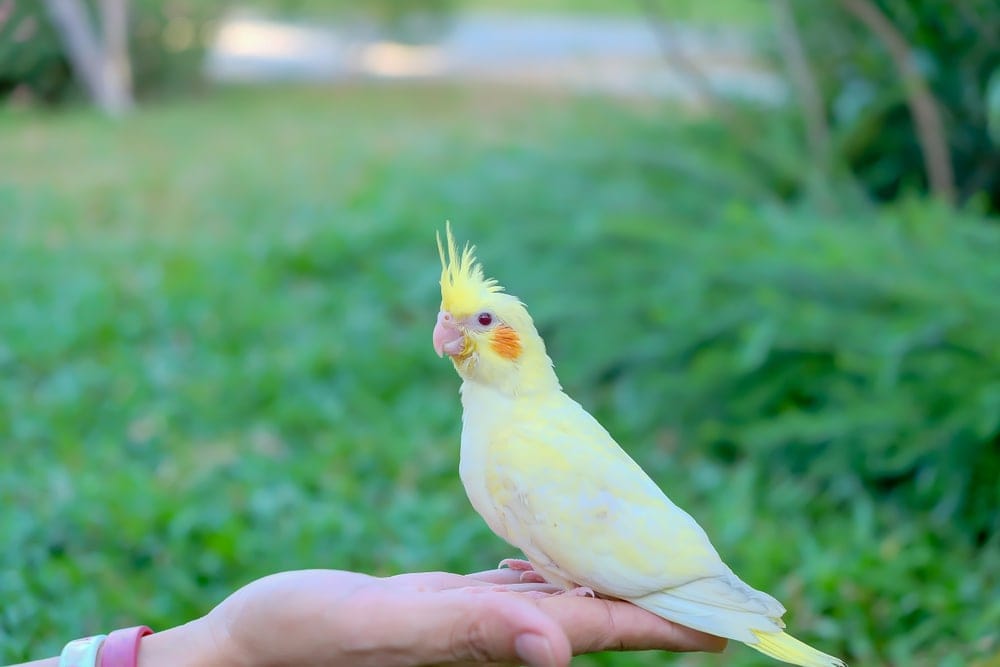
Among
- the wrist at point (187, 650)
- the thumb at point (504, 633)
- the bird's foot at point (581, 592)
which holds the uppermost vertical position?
the wrist at point (187, 650)

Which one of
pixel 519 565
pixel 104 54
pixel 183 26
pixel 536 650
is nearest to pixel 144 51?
pixel 183 26

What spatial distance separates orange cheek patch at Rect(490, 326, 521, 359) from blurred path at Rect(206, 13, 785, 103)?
5.65 meters

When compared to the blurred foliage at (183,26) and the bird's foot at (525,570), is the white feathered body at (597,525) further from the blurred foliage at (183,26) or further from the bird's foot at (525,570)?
the blurred foliage at (183,26)

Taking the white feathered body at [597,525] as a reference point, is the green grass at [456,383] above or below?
above

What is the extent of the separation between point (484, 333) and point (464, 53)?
33.2 feet

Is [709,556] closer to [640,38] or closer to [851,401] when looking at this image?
[851,401]

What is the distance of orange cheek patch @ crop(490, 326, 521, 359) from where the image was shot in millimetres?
1342

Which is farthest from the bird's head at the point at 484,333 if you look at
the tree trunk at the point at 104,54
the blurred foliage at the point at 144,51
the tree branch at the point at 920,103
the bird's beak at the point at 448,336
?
the tree trunk at the point at 104,54

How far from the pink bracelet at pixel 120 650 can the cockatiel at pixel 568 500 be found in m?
0.57

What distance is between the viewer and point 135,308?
4.05m

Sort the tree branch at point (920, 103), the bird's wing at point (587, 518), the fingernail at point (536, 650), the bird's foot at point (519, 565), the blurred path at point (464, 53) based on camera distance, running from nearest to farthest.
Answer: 1. the fingernail at point (536, 650)
2. the bird's wing at point (587, 518)
3. the bird's foot at point (519, 565)
4. the tree branch at point (920, 103)
5. the blurred path at point (464, 53)

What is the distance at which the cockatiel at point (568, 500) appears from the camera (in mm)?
1313

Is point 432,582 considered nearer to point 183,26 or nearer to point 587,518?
point 587,518

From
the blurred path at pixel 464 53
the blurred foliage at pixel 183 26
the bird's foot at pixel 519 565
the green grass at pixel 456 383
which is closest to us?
the bird's foot at pixel 519 565
